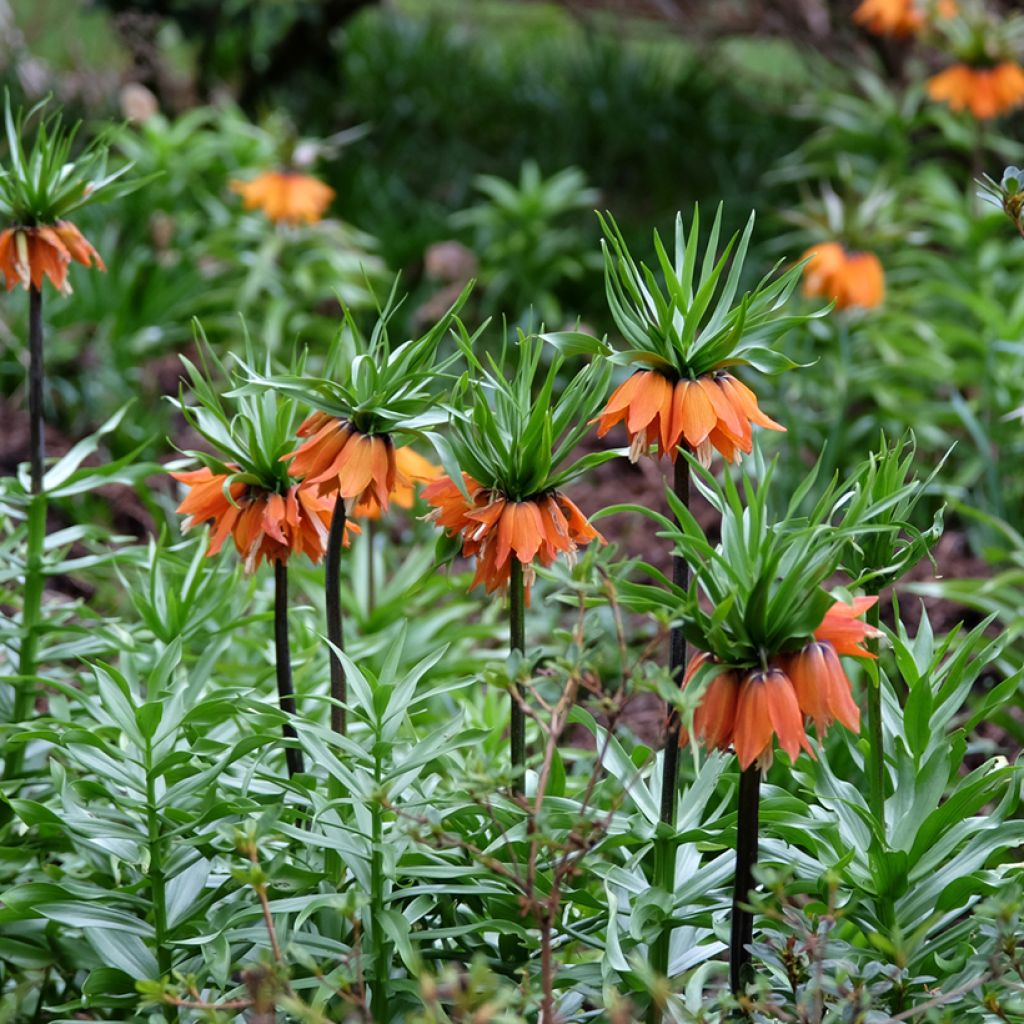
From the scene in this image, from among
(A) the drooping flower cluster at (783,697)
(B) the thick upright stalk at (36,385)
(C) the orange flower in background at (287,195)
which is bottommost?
(A) the drooping flower cluster at (783,697)

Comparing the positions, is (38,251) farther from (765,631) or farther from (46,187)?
(765,631)

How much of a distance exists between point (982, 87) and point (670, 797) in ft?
11.1

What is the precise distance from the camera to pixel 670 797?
1.41 metres

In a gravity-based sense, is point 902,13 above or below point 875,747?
above

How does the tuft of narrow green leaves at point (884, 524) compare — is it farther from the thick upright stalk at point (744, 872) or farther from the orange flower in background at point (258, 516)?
the orange flower in background at point (258, 516)

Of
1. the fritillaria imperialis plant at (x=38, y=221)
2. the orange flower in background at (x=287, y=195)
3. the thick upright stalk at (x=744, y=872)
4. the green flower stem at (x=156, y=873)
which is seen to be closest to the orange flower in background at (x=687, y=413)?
the thick upright stalk at (x=744, y=872)

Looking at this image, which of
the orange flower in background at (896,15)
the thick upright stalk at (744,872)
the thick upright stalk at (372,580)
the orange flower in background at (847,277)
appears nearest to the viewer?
the thick upright stalk at (744,872)

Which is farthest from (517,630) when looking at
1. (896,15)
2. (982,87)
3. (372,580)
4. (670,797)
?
(896,15)

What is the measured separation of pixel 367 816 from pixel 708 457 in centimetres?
56

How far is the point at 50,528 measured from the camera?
3516 millimetres

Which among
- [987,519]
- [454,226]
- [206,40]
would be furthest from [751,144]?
[987,519]

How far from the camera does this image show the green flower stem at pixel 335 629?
1.53 meters

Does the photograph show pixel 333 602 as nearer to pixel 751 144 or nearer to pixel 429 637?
pixel 429 637

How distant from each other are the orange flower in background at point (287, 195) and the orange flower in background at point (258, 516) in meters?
2.56
